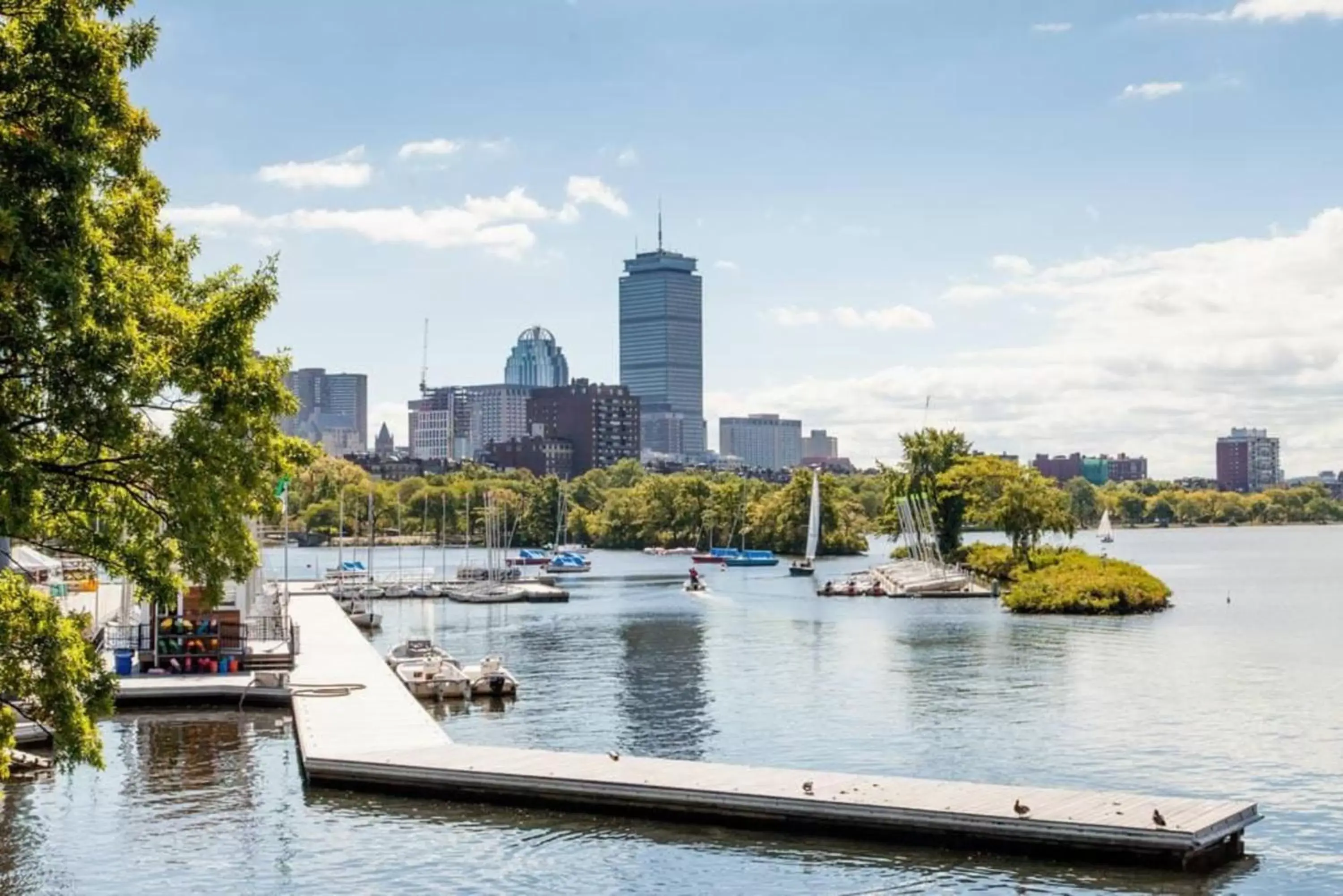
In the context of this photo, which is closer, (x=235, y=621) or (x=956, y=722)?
(x=956, y=722)

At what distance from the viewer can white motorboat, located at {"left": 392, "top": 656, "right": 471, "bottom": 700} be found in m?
54.9

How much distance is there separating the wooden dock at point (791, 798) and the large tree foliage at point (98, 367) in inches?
605

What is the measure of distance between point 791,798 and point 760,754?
11015 mm

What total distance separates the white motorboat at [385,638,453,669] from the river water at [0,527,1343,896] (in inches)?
178

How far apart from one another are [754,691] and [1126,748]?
17553 millimetres

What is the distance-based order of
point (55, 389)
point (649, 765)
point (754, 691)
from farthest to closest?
point (754, 691) < point (649, 765) < point (55, 389)

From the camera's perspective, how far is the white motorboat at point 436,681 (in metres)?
54.9

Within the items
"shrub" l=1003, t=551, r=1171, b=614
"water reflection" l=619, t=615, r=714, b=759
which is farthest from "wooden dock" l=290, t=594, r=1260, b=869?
"shrub" l=1003, t=551, r=1171, b=614

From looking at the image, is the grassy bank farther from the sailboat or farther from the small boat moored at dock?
the small boat moored at dock

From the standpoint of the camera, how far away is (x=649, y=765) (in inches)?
1448

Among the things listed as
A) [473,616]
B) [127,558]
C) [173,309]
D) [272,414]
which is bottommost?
[473,616]

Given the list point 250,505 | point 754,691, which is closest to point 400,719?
point 754,691

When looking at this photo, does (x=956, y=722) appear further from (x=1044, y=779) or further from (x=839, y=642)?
(x=839, y=642)

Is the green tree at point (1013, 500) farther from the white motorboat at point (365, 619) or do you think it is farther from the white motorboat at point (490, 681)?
the white motorboat at point (490, 681)
